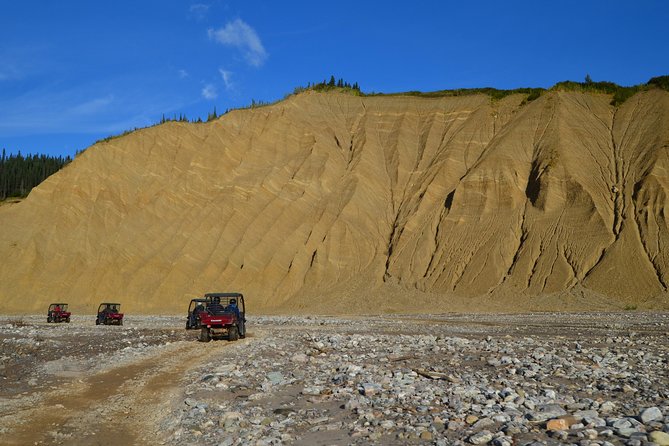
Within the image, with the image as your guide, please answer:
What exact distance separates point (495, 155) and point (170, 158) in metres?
39.5

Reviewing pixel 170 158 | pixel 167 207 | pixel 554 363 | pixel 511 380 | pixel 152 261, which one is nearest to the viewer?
pixel 511 380

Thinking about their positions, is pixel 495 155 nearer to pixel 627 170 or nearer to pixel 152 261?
pixel 627 170

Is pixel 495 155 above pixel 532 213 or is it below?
above

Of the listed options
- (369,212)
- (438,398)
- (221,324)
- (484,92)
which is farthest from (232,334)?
(484,92)

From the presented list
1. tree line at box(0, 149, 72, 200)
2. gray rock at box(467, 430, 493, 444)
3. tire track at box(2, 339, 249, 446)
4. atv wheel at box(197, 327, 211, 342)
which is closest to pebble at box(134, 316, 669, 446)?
gray rock at box(467, 430, 493, 444)

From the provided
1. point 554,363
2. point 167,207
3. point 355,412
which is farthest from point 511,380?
point 167,207

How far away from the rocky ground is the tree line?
10576 centimetres

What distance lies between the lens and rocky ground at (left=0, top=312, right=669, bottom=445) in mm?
8328

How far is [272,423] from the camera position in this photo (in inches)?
370

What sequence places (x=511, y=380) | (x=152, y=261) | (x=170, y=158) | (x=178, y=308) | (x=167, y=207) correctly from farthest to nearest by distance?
(x=170, y=158) → (x=167, y=207) → (x=152, y=261) → (x=178, y=308) → (x=511, y=380)

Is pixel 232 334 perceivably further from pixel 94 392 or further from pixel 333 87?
pixel 333 87

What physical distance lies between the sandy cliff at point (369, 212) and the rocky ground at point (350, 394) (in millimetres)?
33307

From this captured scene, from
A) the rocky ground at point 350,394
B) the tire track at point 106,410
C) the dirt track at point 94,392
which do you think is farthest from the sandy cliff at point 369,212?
the tire track at point 106,410

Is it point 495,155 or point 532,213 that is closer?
point 532,213
